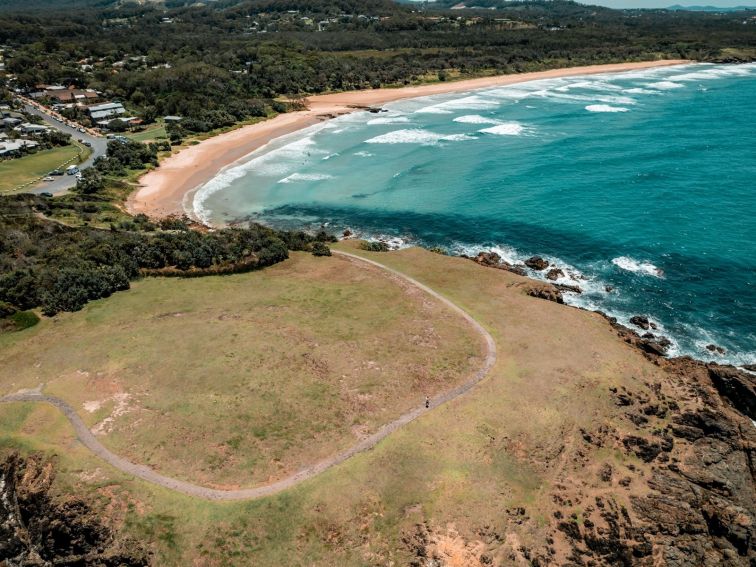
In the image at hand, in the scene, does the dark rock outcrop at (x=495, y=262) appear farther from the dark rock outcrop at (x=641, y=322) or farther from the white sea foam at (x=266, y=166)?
the white sea foam at (x=266, y=166)

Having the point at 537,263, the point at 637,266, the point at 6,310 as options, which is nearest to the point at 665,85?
the point at 637,266

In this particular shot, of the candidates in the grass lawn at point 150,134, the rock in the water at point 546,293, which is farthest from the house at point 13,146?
the rock in the water at point 546,293

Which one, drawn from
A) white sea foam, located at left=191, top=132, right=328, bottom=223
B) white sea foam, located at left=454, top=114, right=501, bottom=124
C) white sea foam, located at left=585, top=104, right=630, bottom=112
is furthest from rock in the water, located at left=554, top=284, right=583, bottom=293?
white sea foam, located at left=585, top=104, right=630, bottom=112

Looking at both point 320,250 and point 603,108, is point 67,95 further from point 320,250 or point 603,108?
point 603,108

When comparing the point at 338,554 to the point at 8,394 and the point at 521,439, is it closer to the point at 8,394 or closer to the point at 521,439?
the point at 521,439

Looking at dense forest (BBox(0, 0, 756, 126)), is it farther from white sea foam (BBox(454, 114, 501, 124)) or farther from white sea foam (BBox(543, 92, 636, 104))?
white sea foam (BBox(454, 114, 501, 124))
